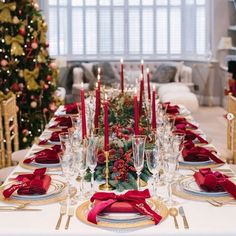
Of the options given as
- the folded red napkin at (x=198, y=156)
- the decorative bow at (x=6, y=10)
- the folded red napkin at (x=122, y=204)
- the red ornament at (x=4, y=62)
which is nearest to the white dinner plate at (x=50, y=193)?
the folded red napkin at (x=122, y=204)

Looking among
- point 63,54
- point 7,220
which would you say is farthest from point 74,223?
point 63,54

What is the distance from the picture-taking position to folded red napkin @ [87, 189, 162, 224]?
1981mm

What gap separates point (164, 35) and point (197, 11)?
0.89 m

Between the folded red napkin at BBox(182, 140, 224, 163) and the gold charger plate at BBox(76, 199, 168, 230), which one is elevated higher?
the folded red napkin at BBox(182, 140, 224, 163)

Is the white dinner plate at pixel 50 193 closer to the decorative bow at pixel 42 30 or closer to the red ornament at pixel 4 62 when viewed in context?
the red ornament at pixel 4 62

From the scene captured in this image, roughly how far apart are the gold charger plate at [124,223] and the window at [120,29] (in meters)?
9.70

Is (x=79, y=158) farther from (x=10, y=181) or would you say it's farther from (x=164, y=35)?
(x=164, y=35)

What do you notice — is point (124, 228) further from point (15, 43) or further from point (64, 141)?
point (15, 43)

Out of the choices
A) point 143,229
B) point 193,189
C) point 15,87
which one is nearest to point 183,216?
point 143,229

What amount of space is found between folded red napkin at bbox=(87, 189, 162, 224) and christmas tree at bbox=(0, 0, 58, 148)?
3406 mm

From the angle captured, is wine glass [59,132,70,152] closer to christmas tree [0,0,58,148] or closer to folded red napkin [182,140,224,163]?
folded red napkin [182,140,224,163]

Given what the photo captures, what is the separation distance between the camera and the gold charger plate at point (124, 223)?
192 centimetres

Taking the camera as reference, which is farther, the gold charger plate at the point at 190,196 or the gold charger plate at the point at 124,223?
the gold charger plate at the point at 190,196

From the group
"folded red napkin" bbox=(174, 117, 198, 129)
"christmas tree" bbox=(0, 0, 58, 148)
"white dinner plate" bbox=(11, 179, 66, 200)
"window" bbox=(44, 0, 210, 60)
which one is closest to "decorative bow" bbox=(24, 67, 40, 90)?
"christmas tree" bbox=(0, 0, 58, 148)
